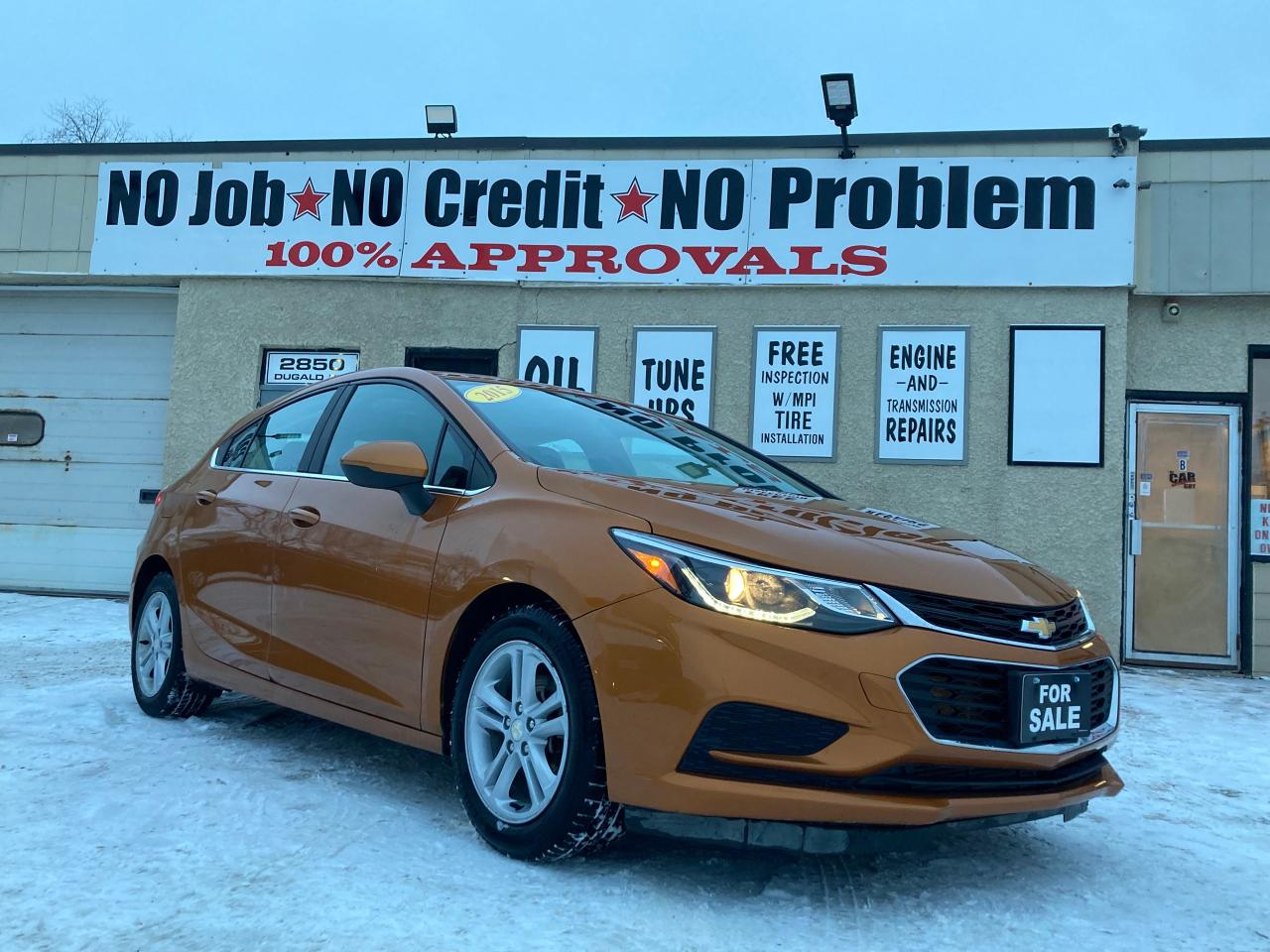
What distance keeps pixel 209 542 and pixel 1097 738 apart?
3416mm

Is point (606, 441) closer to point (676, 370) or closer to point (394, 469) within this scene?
point (394, 469)

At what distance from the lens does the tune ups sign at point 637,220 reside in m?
8.48

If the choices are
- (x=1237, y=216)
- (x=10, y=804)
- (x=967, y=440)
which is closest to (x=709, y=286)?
(x=967, y=440)

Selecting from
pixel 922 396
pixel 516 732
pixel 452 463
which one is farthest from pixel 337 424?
pixel 922 396

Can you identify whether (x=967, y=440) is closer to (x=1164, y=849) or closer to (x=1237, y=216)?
(x=1237, y=216)

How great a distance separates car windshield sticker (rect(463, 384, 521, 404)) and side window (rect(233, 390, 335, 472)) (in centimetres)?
81

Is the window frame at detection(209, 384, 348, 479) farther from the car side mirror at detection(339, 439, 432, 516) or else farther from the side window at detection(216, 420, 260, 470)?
the car side mirror at detection(339, 439, 432, 516)

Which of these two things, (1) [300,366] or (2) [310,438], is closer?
(2) [310,438]

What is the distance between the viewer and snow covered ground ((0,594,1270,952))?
8.67ft

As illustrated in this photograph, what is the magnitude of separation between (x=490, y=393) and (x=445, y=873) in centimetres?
167

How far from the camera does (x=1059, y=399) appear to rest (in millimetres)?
8344

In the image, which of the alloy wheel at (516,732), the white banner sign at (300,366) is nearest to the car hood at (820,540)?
the alloy wheel at (516,732)

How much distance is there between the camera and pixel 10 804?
11.5 feet

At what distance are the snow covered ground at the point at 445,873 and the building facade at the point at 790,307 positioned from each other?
416 cm
